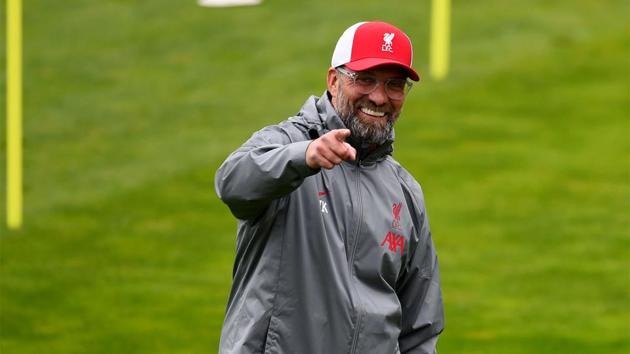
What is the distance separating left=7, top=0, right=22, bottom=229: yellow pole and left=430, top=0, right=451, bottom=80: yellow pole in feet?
16.9

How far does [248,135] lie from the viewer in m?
14.0

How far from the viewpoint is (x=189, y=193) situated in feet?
41.5

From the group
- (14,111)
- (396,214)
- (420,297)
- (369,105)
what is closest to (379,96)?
(369,105)

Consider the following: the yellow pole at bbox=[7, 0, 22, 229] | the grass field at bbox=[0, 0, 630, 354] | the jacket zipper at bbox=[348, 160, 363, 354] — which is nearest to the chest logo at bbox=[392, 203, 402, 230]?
the jacket zipper at bbox=[348, 160, 363, 354]

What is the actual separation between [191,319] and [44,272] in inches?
62.5

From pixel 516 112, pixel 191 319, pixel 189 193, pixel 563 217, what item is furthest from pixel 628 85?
pixel 191 319

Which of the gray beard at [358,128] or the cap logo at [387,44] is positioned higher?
the cap logo at [387,44]

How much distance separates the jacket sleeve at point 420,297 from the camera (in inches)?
195

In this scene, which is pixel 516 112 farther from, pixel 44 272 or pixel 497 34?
pixel 44 272

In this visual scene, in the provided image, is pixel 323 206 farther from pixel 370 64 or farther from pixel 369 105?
pixel 370 64

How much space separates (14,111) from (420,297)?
24.1 ft

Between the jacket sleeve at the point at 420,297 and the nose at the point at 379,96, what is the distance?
46cm

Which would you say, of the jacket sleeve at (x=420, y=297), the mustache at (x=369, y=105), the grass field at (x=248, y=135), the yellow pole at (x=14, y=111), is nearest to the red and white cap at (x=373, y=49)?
the mustache at (x=369, y=105)

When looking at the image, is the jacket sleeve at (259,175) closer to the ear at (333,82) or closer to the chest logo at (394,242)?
the ear at (333,82)
